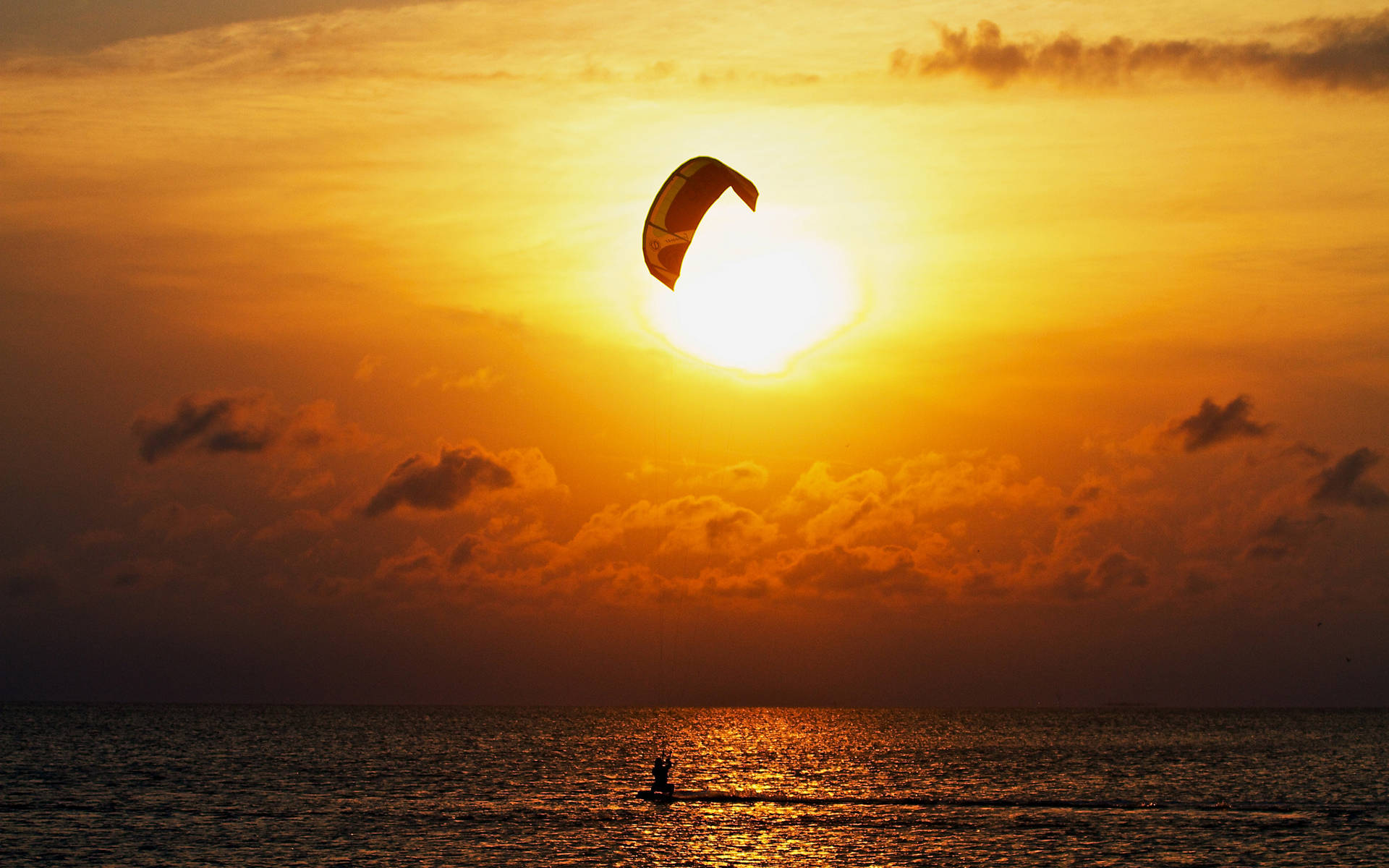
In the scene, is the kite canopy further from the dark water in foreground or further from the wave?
the wave

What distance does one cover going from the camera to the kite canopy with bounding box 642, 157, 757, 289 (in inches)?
1631

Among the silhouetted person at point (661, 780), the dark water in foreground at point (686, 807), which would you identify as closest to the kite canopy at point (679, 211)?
the dark water in foreground at point (686, 807)

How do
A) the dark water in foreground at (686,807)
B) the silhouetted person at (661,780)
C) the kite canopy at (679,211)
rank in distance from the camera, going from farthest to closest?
the silhouetted person at (661,780) < the dark water in foreground at (686,807) < the kite canopy at (679,211)

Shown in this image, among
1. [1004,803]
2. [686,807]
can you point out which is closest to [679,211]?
[686,807]

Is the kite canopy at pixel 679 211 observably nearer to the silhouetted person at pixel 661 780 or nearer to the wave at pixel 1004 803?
the silhouetted person at pixel 661 780

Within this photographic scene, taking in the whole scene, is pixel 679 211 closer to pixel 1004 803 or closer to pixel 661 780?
pixel 661 780

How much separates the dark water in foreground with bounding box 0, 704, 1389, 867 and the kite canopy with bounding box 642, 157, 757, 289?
20821 millimetres

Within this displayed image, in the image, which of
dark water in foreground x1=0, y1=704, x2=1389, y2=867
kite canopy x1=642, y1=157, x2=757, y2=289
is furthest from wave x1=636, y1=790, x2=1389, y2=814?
kite canopy x1=642, y1=157, x2=757, y2=289

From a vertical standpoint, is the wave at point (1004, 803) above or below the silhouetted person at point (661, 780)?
below

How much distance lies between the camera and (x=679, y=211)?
42.2 metres

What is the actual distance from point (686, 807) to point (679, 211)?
110 ft

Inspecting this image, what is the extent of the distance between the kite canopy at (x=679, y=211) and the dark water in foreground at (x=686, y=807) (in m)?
20.8

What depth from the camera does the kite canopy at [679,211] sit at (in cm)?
4144

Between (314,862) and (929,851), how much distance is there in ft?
73.7
